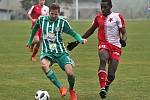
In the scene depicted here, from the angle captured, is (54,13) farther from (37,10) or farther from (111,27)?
(37,10)

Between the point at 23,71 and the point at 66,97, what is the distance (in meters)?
4.87

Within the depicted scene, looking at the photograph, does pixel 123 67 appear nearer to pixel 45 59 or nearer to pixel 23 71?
pixel 23 71

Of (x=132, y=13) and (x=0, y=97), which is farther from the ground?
(x=0, y=97)

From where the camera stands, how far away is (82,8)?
382 ft

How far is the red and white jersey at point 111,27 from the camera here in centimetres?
1059

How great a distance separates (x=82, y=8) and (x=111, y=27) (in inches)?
4181

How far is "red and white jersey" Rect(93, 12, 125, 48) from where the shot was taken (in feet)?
34.8

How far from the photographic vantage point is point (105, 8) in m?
10.5

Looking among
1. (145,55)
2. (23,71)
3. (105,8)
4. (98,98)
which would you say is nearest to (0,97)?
(98,98)

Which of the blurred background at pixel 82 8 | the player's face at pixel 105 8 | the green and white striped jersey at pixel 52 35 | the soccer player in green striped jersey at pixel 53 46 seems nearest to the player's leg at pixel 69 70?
the soccer player in green striped jersey at pixel 53 46

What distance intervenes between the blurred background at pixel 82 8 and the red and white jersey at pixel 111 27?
8739 centimetres

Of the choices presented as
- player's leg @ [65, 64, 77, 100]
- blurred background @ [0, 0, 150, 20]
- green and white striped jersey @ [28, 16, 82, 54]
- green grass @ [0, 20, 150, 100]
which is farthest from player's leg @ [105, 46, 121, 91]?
blurred background @ [0, 0, 150, 20]

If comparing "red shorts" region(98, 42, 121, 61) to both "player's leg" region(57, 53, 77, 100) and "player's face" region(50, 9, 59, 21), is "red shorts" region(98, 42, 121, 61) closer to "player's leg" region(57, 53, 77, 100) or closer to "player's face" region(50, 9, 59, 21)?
"player's leg" region(57, 53, 77, 100)

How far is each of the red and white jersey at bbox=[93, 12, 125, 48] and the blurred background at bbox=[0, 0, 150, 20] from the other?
87.4 metres
